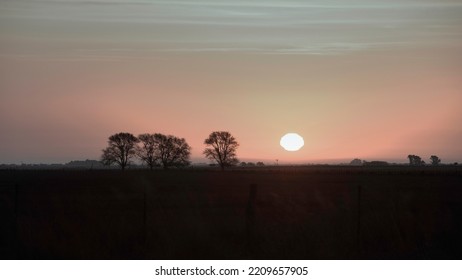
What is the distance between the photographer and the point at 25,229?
1451 cm

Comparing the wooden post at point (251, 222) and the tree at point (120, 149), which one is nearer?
the wooden post at point (251, 222)

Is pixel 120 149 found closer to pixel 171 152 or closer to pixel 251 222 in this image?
pixel 171 152

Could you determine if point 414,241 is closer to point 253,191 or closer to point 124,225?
point 253,191

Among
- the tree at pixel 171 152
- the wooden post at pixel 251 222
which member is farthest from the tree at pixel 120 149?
the wooden post at pixel 251 222

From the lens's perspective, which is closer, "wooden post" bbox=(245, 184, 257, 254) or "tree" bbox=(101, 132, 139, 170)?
"wooden post" bbox=(245, 184, 257, 254)

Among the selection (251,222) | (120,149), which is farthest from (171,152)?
(251,222)

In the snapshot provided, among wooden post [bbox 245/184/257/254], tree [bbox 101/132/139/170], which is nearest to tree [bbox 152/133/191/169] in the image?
tree [bbox 101/132/139/170]

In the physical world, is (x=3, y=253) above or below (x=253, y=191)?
below

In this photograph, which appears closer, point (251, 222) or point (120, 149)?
point (251, 222)

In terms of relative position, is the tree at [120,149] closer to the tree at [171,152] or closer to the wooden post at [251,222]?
the tree at [171,152]

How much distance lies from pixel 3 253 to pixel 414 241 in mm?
8484

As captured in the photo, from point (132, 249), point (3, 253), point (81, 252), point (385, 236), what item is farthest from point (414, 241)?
point (3, 253)

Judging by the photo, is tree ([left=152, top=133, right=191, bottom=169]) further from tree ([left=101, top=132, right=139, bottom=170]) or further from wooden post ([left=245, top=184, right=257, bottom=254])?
wooden post ([left=245, top=184, right=257, bottom=254])
